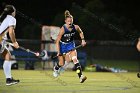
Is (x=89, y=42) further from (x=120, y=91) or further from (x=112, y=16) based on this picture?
(x=120, y=91)

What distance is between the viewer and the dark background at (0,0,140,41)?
2822cm

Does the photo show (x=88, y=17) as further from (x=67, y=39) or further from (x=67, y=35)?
(x=67, y=35)

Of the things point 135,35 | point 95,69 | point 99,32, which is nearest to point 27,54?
point 95,69

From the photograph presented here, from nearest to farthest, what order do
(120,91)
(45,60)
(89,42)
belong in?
(120,91) → (45,60) → (89,42)

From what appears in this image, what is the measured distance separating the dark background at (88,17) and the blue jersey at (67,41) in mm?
13940

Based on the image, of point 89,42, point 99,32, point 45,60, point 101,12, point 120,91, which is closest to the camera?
point 120,91

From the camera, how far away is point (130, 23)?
32.8 metres

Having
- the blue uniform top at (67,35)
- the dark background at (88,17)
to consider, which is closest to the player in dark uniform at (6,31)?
the blue uniform top at (67,35)

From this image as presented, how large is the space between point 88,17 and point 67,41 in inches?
594

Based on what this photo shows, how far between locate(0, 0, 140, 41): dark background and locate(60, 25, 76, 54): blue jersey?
1394 centimetres

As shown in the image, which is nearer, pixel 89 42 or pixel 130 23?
pixel 89 42

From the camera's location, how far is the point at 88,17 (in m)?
27.8

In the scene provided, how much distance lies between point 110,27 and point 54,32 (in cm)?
961

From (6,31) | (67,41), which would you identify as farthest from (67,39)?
→ (6,31)
